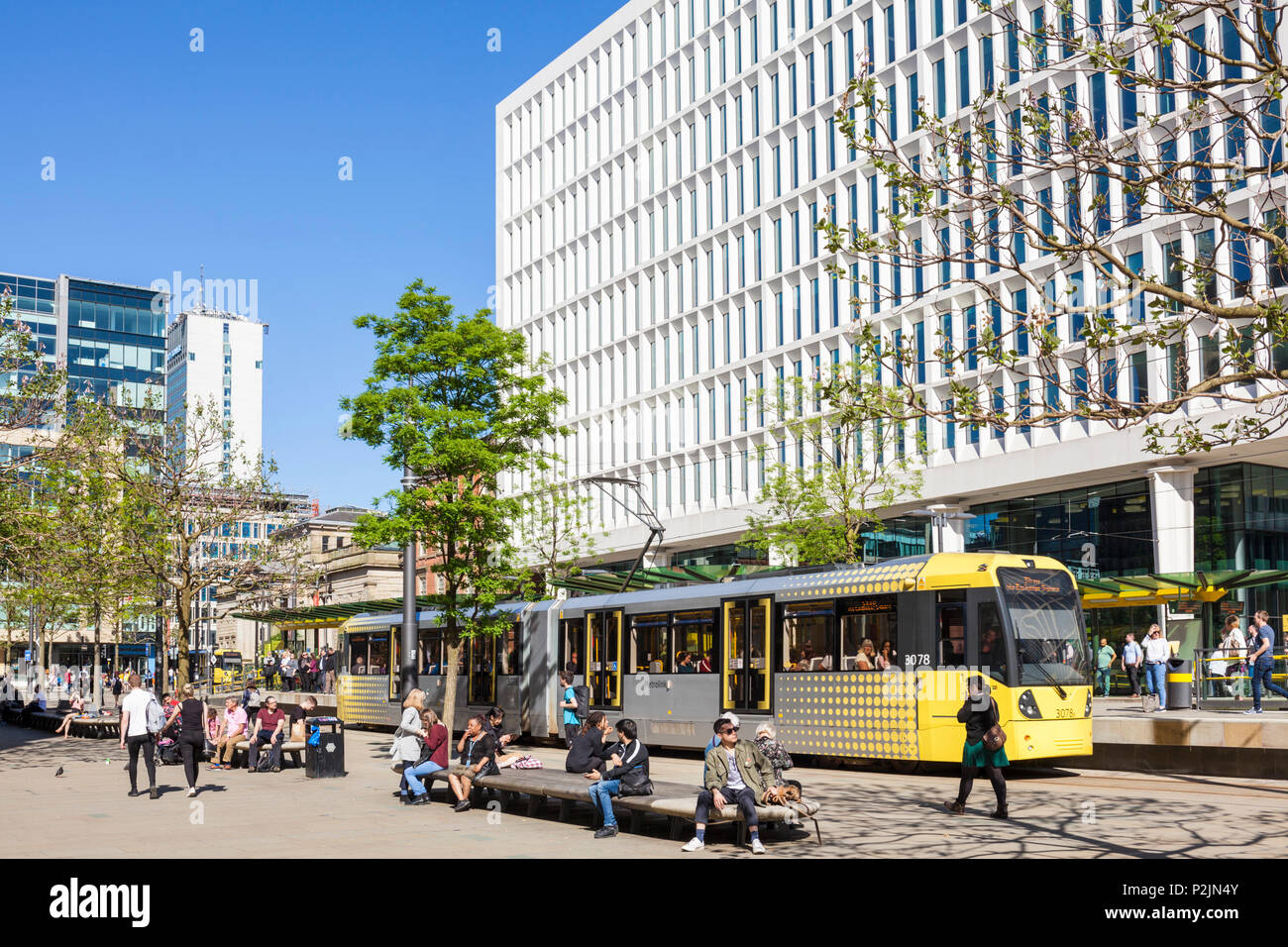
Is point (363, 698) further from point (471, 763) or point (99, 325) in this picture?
point (99, 325)

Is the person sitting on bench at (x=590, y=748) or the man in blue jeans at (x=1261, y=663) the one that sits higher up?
the man in blue jeans at (x=1261, y=663)

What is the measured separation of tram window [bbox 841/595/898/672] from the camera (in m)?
20.3

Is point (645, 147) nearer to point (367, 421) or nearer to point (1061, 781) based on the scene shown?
point (367, 421)

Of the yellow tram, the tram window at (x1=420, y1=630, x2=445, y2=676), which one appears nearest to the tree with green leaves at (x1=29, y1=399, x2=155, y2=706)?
the tram window at (x1=420, y1=630, x2=445, y2=676)

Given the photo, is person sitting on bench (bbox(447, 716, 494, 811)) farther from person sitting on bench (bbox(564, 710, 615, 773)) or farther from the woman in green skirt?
the woman in green skirt

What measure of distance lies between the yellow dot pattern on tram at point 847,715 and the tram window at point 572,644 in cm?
633

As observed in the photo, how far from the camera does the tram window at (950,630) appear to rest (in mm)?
19234

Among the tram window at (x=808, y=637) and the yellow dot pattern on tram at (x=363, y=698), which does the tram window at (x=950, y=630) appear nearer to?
the tram window at (x=808, y=637)

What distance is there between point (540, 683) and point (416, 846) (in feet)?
53.3

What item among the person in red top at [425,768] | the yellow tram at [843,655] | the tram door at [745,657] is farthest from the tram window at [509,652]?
the person in red top at [425,768]

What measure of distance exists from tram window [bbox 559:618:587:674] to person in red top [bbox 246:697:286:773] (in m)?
6.42

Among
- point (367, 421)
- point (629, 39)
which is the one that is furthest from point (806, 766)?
point (629, 39)
